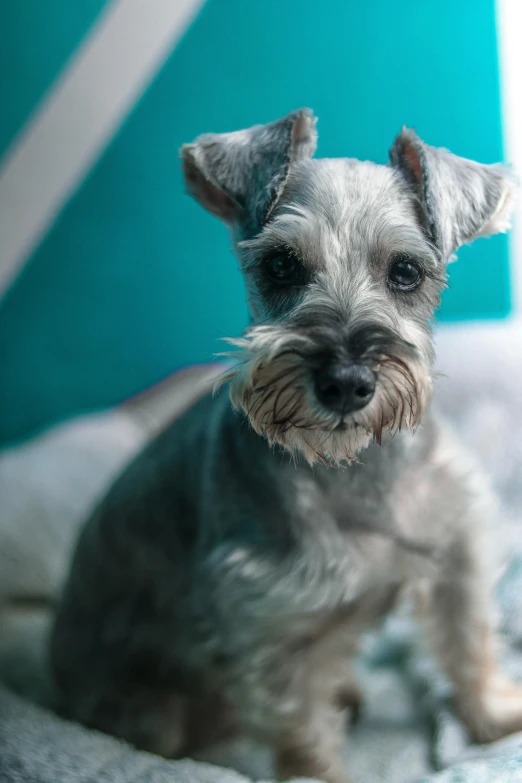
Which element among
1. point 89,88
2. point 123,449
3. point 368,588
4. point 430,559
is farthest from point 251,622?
point 89,88

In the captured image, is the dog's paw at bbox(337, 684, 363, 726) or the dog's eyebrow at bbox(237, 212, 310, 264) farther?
the dog's paw at bbox(337, 684, 363, 726)

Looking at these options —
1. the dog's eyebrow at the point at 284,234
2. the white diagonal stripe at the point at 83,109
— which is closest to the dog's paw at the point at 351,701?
the dog's eyebrow at the point at 284,234

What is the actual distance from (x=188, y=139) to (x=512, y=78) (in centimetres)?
80

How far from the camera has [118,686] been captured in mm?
1473

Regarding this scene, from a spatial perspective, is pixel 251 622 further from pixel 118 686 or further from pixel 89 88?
pixel 89 88

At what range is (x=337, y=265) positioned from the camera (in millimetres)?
1101

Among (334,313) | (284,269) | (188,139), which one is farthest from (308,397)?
(188,139)

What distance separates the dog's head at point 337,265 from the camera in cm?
99

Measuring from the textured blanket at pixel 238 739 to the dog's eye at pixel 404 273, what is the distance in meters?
0.61

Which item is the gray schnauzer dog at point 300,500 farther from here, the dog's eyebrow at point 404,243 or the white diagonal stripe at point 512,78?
the white diagonal stripe at point 512,78

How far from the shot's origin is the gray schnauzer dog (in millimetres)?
1043

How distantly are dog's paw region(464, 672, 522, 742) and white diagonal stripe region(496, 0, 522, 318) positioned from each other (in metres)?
0.94

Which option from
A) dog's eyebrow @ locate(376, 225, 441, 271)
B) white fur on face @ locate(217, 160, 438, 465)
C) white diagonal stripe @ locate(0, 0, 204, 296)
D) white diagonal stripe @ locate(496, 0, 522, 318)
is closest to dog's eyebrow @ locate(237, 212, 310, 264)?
white fur on face @ locate(217, 160, 438, 465)

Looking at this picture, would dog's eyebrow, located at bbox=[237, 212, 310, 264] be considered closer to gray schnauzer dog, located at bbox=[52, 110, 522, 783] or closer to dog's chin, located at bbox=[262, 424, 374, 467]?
gray schnauzer dog, located at bbox=[52, 110, 522, 783]
